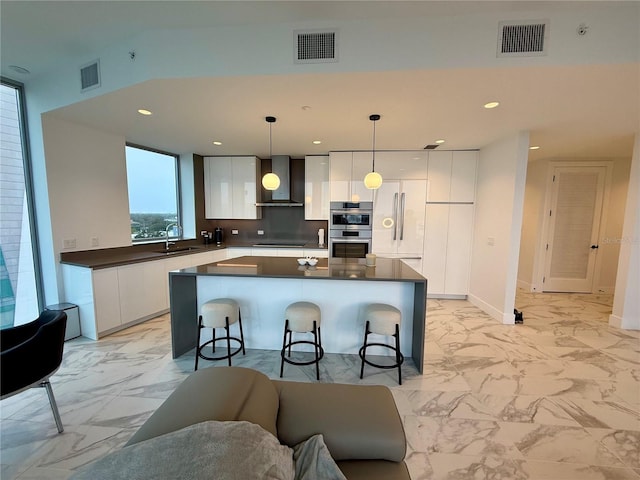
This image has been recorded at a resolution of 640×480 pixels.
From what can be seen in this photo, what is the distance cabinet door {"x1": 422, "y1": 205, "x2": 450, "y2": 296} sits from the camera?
4.45 meters

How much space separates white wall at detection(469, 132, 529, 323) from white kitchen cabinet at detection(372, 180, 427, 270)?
34.8 inches

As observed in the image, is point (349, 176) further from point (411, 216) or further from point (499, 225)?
point (499, 225)

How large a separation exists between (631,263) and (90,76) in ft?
21.5

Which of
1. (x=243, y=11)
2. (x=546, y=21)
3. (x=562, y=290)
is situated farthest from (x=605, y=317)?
(x=243, y=11)

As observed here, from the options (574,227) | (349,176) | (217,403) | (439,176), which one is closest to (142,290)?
(217,403)

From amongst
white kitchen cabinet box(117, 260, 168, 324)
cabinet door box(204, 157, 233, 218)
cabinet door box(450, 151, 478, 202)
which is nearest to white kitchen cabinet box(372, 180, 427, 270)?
cabinet door box(450, 151, 478, 202)

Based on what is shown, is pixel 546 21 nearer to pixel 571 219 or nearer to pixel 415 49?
pixel 415 49

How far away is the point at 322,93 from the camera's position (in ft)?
7.77

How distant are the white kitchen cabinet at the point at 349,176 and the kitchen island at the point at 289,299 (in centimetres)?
189

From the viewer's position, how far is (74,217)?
10.7 feet

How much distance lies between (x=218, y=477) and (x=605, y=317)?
18.1 ft

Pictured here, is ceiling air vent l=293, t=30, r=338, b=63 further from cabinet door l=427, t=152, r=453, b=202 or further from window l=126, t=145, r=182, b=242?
window l=126, t=145, r=182, b=242

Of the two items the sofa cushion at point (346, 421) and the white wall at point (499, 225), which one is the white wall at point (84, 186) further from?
the white wall at point (499, 225)

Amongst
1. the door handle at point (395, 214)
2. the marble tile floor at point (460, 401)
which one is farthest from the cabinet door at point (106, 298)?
the door handle at point (395, 214)
